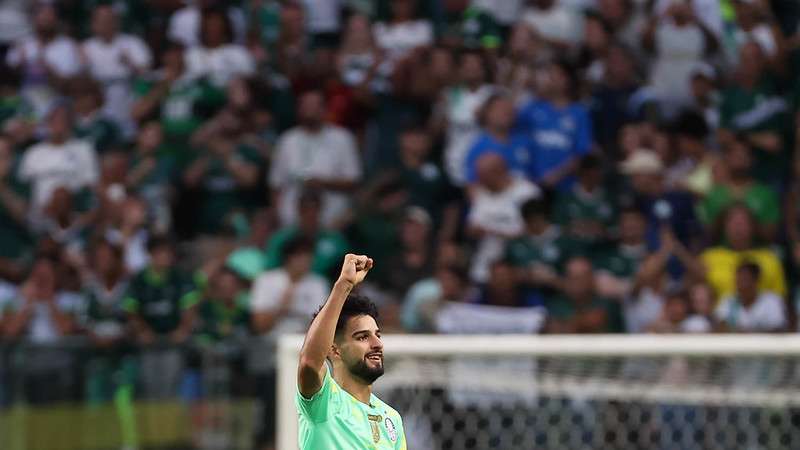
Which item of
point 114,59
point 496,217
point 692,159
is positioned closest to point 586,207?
point 496,217

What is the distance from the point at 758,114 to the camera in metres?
11.1

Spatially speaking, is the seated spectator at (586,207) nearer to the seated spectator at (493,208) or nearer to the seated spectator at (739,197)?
the seated spectator at (493,208)

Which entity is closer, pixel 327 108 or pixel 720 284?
pixel 720 284

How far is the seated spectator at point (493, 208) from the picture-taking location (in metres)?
10.3

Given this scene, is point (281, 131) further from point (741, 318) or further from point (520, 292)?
point (741, 318)

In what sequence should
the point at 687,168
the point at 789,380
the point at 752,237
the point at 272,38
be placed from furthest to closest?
the point at 272,38 < the point at 687,168 < the point at 752,237 < the point at 789,380

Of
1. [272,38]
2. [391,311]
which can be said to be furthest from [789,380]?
[272,38]

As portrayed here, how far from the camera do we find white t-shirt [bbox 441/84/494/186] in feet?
35.3

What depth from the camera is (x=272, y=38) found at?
467 inches

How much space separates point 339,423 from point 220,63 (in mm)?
7285

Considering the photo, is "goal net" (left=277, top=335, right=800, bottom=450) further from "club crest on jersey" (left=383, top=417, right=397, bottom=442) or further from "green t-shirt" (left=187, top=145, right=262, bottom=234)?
"green t-shirt" (left=187, top=145, right=262, bottom=234)

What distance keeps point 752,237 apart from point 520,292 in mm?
1683

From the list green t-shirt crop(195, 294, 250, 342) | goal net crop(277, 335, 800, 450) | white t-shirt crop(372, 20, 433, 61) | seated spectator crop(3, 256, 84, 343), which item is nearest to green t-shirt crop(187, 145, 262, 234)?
green t-shirt crop(195, 294, 250, 342)

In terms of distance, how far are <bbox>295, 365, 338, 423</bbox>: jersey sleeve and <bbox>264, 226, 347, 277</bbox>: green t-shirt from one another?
5.42 metres
